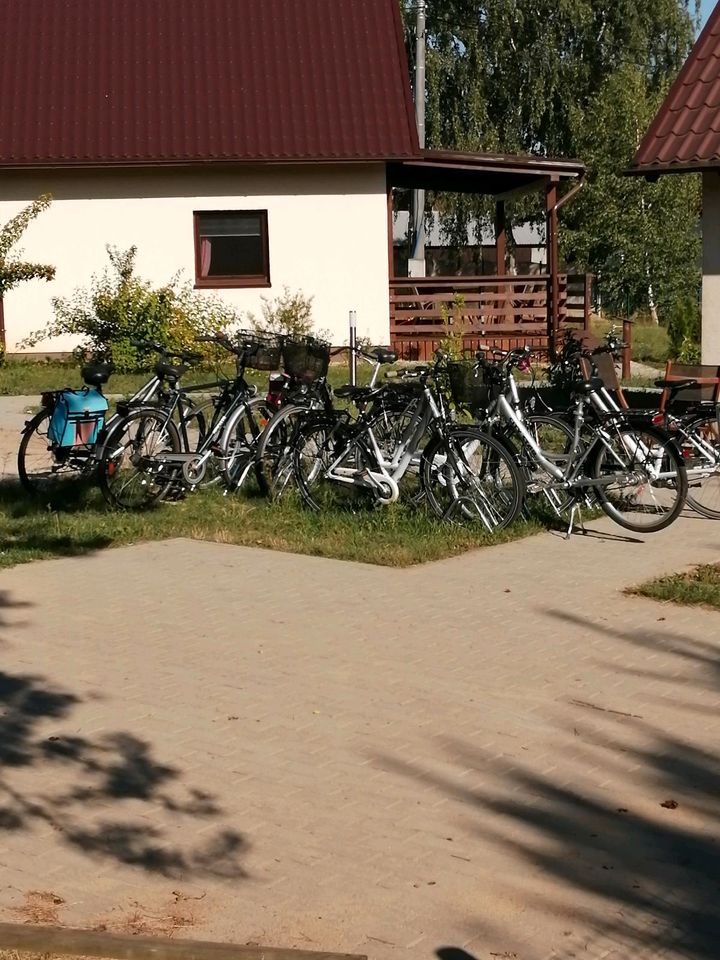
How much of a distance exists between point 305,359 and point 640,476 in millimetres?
2874

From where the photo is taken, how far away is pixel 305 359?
10.9m

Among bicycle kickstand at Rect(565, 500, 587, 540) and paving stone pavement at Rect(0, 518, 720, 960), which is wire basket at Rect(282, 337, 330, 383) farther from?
paving stone pavement at Rect(0, 518, 720, 960)

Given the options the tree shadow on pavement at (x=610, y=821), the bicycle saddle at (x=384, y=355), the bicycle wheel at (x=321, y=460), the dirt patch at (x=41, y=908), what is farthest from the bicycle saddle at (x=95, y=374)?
the dirt patch at (x=41, y=908)

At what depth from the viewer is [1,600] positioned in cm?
804

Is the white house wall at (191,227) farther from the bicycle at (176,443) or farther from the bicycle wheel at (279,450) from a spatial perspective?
the bicycle wheel at (279,450)

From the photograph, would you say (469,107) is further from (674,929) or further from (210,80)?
(674,929)

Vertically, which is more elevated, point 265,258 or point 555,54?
point 555,54

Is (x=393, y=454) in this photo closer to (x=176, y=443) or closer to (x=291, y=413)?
(x=291, y=413)

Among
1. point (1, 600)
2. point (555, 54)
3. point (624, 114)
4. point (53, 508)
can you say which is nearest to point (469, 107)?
point (555, 54)

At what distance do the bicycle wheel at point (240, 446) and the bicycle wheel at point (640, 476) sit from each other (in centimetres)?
261

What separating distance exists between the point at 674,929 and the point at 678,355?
20133 millimetres

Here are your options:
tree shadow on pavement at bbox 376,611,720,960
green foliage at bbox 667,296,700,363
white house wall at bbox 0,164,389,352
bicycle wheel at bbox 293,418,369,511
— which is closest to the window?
white house wall at bbox 0,164,389,352

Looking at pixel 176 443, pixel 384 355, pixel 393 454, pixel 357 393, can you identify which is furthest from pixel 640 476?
pixel 176 443

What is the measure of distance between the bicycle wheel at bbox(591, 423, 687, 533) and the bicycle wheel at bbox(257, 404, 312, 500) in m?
2.24
